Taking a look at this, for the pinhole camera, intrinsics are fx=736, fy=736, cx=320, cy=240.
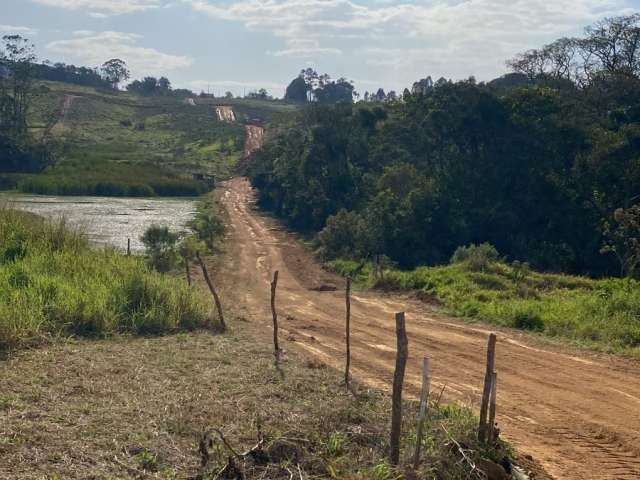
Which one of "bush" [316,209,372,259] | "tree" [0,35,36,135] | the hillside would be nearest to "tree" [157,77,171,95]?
the hillside

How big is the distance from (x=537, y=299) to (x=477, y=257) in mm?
3548

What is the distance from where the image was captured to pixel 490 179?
2877 cm

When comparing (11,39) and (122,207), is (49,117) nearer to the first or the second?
(11,39)

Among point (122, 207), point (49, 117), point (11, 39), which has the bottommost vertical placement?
point (122, 207)

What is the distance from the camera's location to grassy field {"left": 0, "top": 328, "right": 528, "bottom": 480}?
657cm

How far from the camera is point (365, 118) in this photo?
3747 centimetres

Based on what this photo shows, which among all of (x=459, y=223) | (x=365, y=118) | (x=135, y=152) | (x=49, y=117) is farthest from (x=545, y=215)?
(x=49, y=117)

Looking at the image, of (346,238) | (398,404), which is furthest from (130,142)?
(398,404)

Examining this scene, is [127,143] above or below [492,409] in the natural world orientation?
above

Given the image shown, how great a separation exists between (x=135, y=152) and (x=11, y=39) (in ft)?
47.1

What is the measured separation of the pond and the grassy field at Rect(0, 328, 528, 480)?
55.1 feet

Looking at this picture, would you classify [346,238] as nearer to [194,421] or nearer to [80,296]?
[80,296]

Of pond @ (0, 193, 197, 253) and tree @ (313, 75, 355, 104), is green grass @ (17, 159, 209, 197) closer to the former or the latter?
pond @ (0, 193, 197, 253)

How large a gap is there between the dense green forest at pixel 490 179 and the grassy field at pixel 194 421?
1382cm
